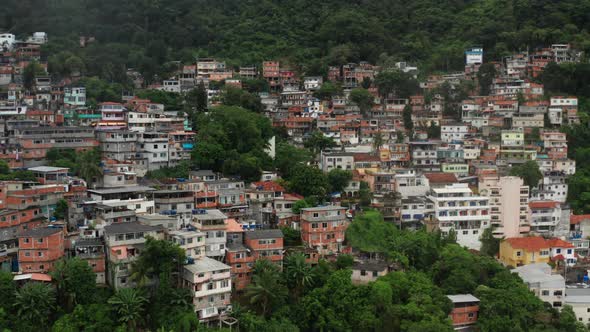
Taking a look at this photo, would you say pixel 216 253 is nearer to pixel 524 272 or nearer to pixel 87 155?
pixel 87 155

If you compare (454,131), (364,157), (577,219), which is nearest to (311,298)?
(364,157)

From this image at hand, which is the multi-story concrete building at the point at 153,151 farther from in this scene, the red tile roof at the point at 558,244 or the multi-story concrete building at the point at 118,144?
the red tile roof at the point at 558,244

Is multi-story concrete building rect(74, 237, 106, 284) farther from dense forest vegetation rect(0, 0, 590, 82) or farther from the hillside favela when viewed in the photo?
dense forest vegetation rect(0, 0, 590, 82)

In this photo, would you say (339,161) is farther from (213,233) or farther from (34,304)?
(34,304)

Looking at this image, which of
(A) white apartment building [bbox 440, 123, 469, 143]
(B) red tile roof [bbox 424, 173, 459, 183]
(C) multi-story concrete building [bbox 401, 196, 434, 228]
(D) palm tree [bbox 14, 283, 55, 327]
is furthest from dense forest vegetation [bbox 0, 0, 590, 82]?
(D) palm tree [bbox 14, 283, 55, 327]

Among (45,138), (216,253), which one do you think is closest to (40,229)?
(216,253)

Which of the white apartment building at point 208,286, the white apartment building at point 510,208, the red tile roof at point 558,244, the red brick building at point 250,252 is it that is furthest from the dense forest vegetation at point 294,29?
the white apartment building at point 208,286

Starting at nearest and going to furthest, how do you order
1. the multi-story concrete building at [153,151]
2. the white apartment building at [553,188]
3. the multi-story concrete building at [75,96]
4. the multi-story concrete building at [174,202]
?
the multi-story concrete building at [174,202] < the multi-story concrete building at [153,151] < the white apartment building at [553,188] < the multi-story concrete building at [75,96]
